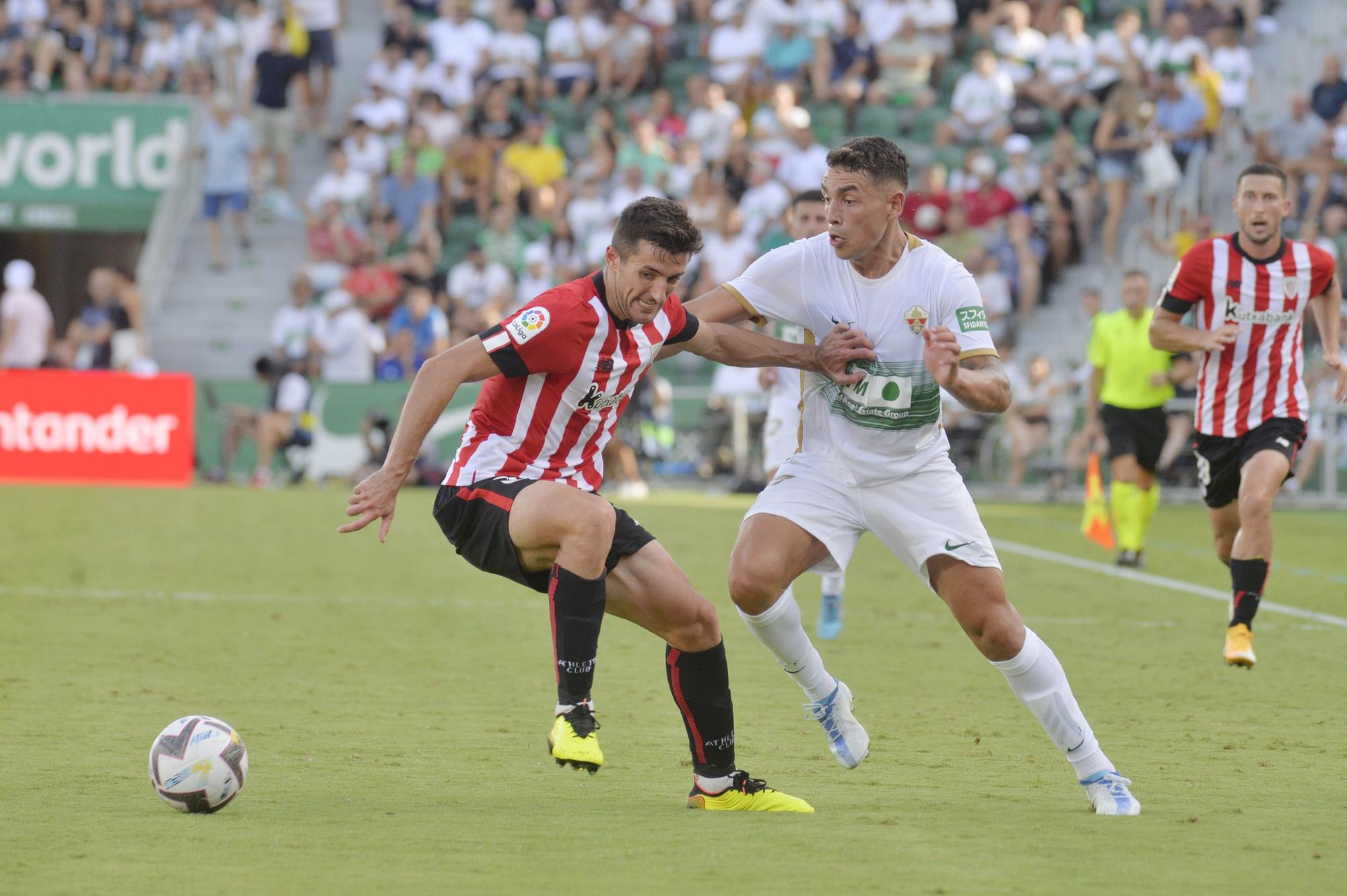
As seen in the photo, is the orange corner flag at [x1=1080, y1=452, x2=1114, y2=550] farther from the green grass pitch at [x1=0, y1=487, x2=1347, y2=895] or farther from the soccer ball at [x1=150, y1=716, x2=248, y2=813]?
the soccer ball at [x1=150, y1=716, x2=248, y2=813]

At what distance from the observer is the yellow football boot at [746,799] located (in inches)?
208

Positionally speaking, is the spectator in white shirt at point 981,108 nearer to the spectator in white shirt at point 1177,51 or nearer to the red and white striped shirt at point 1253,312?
the spectator in white shirt at point 1177,51

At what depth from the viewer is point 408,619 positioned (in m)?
10.1

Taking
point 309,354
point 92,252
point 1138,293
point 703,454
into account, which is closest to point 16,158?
point 92,252

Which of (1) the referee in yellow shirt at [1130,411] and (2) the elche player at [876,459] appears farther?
(1) the referee in yellow shirt at [1130,411]

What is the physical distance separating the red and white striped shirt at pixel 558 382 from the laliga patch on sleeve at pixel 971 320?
34.5 inches

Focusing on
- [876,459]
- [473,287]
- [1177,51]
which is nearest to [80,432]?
[473,287]

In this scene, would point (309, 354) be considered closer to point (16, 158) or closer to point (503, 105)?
point (503, 105)

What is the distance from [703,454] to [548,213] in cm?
444

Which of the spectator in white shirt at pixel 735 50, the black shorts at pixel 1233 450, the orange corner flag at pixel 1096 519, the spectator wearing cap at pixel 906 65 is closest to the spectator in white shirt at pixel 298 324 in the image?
the spectator in white shirt at pixel 735 50

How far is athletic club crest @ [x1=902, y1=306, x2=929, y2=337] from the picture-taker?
223 inches

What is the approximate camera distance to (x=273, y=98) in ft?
78.5

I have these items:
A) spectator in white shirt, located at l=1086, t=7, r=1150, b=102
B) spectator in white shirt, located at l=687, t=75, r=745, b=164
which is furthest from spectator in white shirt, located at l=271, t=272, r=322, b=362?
spectator in white shirt, located at l=1086, t=7, r=1150, b=102

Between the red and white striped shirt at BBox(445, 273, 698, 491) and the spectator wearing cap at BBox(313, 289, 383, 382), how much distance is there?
15.1 m
